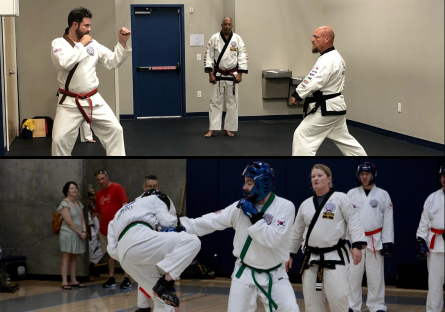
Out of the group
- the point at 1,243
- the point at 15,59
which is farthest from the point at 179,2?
the point at 1,243

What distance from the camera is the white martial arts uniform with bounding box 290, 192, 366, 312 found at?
4074 millimetres

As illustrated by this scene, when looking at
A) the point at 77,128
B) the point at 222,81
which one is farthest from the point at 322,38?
the point at 77,128

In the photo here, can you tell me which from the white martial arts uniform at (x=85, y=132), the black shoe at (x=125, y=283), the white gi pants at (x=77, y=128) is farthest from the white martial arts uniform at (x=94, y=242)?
the white gi pants at (x=77, y=128)

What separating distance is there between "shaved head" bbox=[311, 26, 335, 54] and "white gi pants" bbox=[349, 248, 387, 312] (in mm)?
1807

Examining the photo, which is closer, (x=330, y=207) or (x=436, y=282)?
(x=330, y=207)

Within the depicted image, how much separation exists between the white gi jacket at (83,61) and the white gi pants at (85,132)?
372 mm

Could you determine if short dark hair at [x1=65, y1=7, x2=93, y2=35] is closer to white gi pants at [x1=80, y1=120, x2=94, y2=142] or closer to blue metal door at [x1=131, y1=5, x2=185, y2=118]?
blue metal door at [x1=131, y1=5, x2=185, y2=118]

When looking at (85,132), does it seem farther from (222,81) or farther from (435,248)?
(435,248)

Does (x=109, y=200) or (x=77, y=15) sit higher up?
(x=77, y=15)

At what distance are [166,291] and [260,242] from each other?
0.72 metres

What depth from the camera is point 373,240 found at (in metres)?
4.98

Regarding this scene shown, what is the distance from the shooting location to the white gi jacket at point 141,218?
399cm

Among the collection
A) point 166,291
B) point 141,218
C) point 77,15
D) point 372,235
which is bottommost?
point 166,291

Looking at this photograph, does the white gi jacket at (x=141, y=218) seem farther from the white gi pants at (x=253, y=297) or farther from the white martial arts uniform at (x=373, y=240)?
the white martial arts uniform at (x=373, y=240)
